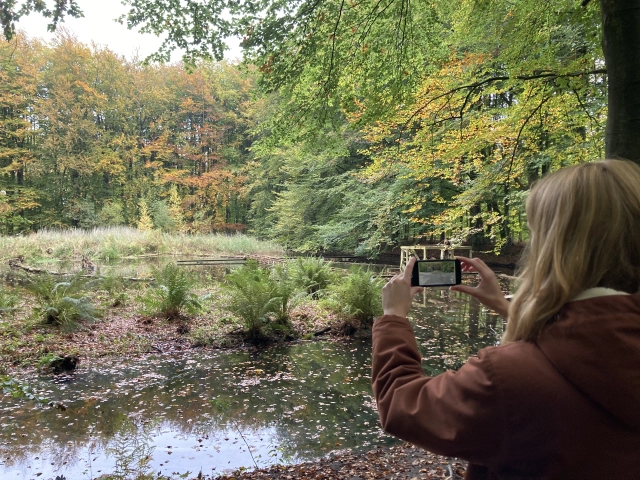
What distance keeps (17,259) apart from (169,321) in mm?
11566

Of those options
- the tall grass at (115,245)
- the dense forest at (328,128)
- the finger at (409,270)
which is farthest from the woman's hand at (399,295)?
the tall grass at (115,245)

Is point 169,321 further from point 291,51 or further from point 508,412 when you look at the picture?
point 508,412

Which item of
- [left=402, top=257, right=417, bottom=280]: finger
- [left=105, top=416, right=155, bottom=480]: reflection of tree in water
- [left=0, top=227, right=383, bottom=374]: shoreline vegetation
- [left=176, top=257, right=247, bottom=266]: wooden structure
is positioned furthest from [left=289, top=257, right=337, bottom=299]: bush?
[left=402, top=257, right=417, bottom=280]: finger

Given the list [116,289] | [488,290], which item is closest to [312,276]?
[116,289]

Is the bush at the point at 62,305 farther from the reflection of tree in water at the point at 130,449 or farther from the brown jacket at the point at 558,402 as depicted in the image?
the brown jacket at the point at 558,402

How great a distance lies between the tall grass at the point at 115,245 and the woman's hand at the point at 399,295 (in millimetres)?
17897

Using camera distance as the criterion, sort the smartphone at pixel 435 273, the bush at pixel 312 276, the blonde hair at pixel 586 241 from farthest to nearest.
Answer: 1. the bush at pixel 312 276
2. the smartphone at pixel 435 273
3. the blonde hair at pixel 586 241

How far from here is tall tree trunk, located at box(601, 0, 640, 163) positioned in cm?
217

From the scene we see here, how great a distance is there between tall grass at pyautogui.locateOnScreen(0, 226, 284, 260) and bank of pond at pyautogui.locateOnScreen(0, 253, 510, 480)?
8.99m

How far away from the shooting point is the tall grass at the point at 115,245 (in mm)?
16812

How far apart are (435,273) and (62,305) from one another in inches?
273

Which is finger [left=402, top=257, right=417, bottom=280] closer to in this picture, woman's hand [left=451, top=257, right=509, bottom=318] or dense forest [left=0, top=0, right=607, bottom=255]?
woman's hand [left=451, top=257, right=509, bottom=318]

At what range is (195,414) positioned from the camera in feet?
13.5

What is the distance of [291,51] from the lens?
4602mm
